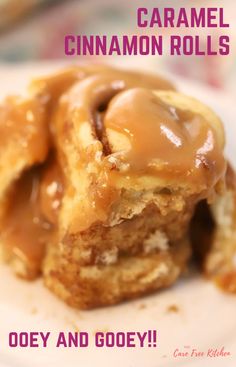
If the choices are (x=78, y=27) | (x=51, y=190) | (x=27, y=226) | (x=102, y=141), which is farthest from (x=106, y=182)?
(x=78, y=27)

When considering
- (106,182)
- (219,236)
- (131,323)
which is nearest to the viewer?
(106,182)

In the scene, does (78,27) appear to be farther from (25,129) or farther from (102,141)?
(102,141)

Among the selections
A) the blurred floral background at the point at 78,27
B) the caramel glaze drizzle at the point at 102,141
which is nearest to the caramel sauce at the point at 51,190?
the caramel glaze drizzle at the point at 102,141

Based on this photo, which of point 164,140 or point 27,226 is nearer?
point 164,140

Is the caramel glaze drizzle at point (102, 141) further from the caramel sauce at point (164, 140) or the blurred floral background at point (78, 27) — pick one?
the blurred floral background at point (78, 27)

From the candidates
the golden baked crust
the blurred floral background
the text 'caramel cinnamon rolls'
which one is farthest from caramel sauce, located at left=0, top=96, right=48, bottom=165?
the blurred floral background

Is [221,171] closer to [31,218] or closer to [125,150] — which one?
[125,150]

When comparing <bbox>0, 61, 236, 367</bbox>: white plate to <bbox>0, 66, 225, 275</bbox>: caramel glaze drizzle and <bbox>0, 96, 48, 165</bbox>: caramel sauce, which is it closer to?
<bbox>0, 66, 225, 275</bbox>: caramel glaze drizzle
